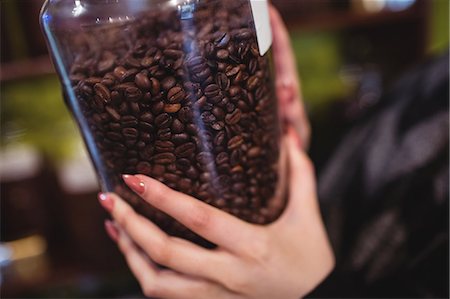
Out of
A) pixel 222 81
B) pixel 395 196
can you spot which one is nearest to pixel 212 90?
pixel 222 81

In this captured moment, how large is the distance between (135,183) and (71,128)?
1.14m

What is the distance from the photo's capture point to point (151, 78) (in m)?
0.36

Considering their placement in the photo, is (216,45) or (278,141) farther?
(278,141)

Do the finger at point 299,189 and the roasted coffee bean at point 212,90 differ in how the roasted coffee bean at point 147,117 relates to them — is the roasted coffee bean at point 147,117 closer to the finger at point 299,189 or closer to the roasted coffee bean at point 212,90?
the roasted coffee bean at point 212,90

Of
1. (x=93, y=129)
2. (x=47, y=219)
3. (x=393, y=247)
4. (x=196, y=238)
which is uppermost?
(x=93, y=129)

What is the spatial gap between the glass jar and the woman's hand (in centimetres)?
2

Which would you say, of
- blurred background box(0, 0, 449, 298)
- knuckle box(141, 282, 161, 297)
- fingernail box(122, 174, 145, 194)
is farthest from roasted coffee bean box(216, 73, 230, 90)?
blurred background box(0, 0, 449, 298)

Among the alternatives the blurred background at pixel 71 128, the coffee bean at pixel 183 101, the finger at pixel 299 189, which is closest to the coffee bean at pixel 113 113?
the coffee bean at pixel 183 101

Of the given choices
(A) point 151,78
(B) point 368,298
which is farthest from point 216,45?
(B) point 368,298

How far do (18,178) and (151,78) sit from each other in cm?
102

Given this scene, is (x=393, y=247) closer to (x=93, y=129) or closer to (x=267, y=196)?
(x=267, y=196)

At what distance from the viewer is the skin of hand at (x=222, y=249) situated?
41cm

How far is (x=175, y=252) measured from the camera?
430 mm

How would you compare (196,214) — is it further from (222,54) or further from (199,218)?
(222,54)
